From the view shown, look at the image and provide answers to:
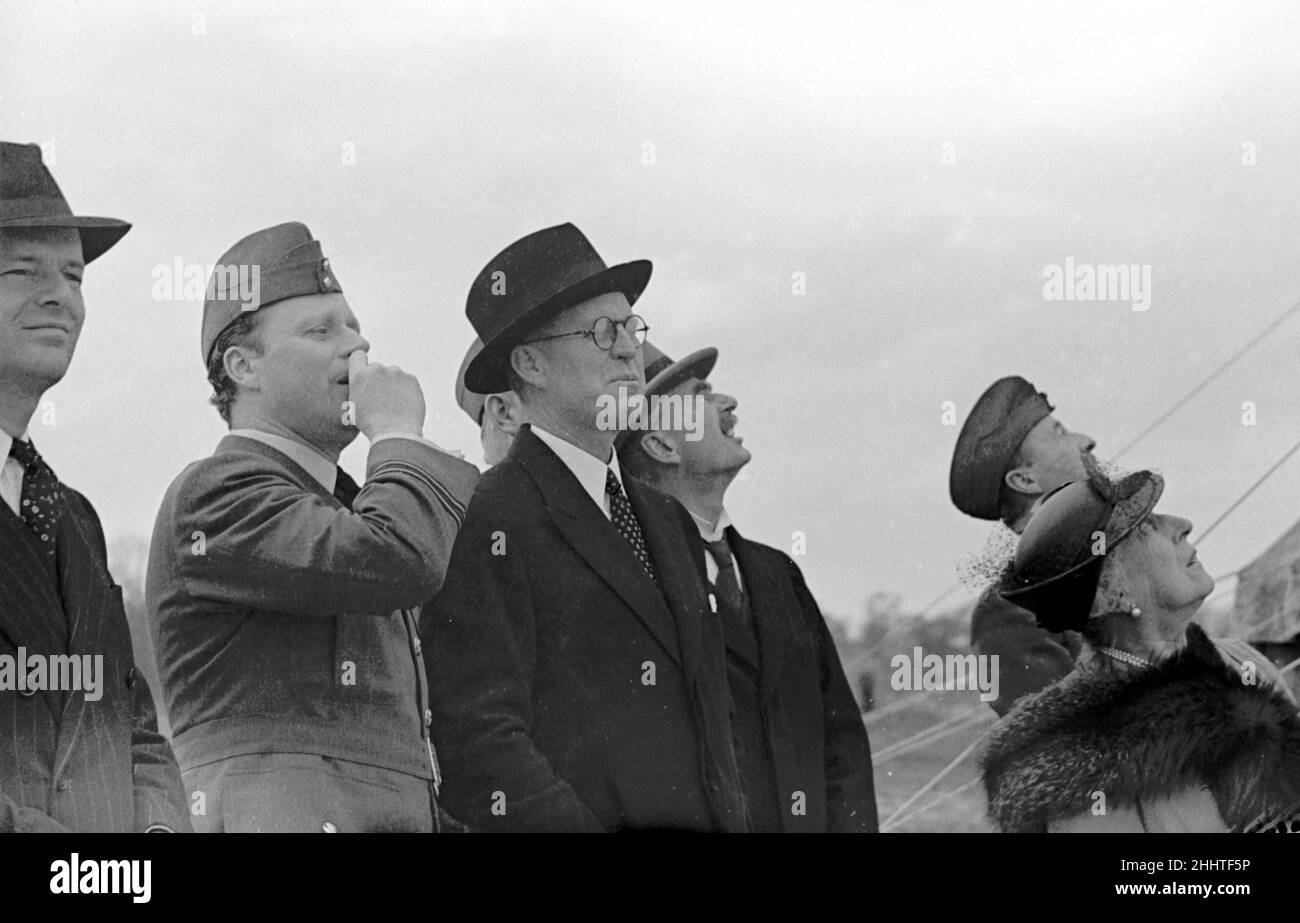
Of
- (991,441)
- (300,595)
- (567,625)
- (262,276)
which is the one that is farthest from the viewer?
(991,441)

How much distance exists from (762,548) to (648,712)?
583mm

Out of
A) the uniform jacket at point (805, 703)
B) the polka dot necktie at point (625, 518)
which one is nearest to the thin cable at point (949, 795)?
the uniform jacket at point (805, 703)

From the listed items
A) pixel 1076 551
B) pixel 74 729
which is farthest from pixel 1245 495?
pixel 74 729

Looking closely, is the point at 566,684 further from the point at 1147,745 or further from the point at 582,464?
the point at 1147,745

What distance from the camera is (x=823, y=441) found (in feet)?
18.7

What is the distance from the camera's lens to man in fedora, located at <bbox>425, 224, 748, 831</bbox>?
5453 millimetres

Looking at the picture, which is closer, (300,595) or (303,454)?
(300,595)

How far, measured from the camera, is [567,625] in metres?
5.49

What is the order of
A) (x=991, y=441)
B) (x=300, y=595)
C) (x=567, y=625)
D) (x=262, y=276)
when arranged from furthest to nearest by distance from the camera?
(x=991, y=441) < (x=262, y=276) < (x=567, y=625) < (x=300, y=595)

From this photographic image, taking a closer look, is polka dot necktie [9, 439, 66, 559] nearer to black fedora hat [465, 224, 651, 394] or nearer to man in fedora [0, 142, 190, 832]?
A: man in fedora [0, 142, 190, 832]

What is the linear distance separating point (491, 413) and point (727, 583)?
0.82m

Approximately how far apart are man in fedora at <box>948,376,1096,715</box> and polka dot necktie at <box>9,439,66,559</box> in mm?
2496

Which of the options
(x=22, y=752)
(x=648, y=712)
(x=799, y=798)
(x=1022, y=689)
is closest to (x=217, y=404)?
(x=22, y=752)
